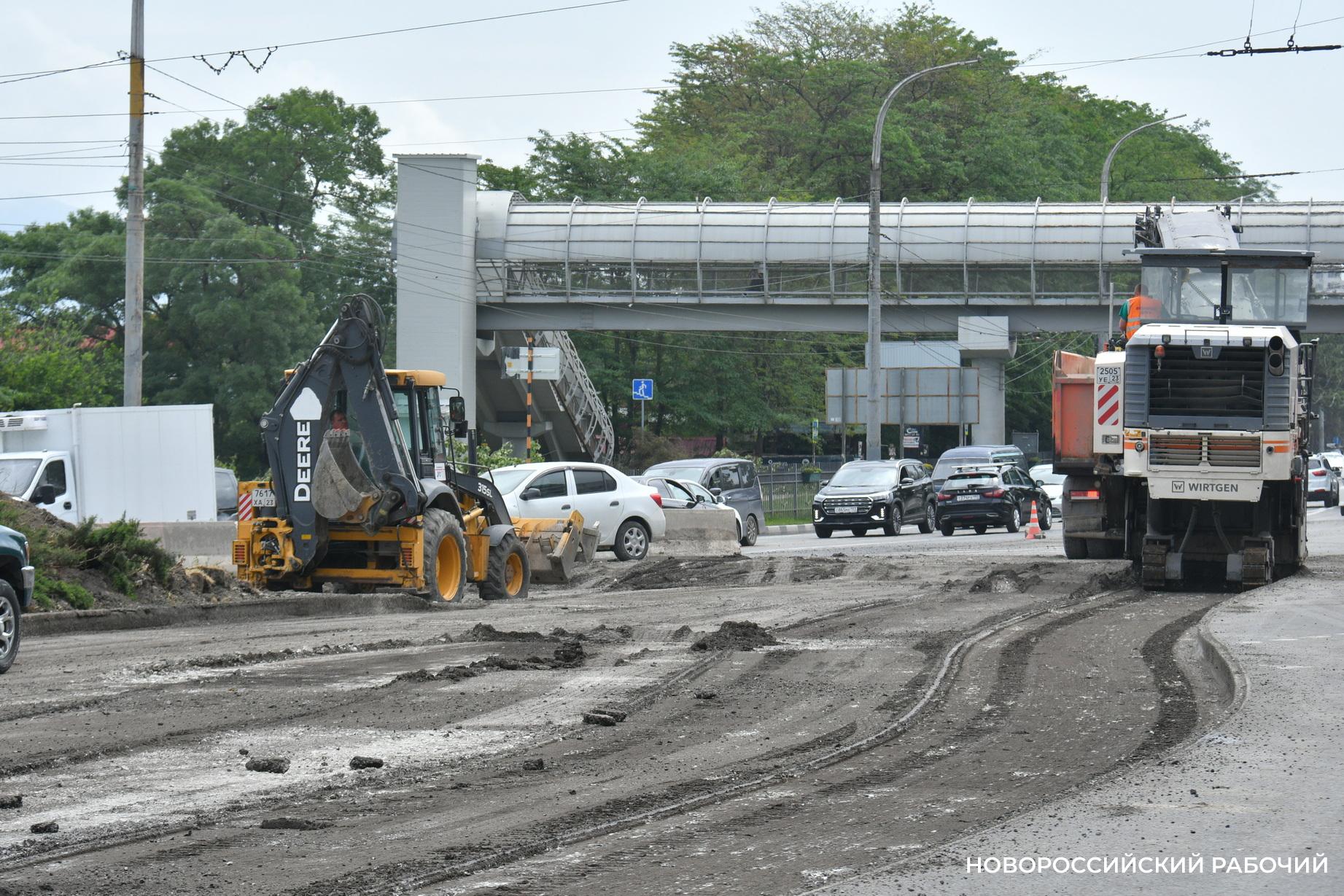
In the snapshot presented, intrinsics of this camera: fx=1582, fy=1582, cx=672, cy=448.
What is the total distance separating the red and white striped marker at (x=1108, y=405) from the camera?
19.2 meters

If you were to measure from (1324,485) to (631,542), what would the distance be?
38088 mm

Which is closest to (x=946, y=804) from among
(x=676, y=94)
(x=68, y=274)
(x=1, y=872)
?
(x=1, y=872)

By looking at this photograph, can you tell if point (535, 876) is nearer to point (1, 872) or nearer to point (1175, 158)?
point (1, 872)

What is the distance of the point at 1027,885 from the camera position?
5742 millimetres

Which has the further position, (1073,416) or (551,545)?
(1073,416)

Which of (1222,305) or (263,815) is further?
(1222,305)

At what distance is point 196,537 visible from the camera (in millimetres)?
26234

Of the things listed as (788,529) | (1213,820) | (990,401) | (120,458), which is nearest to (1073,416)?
(1213,820)

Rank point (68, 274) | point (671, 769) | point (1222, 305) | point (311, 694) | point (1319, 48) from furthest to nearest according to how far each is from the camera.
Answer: point (68, 274)
point (1319, 48)
point (1222, 305)
point (311, 694)
point (671, 769)

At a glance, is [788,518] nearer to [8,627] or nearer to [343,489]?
[343,489]

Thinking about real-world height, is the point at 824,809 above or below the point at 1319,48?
below

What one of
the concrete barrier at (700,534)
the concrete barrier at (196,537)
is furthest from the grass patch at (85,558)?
the concrete barrier at (700,534)

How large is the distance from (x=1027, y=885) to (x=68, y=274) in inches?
1987

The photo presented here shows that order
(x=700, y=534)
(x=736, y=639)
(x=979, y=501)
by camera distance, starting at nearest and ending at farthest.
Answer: (x=736, y=639), (x=700, y=534), (x=979, y=501)
